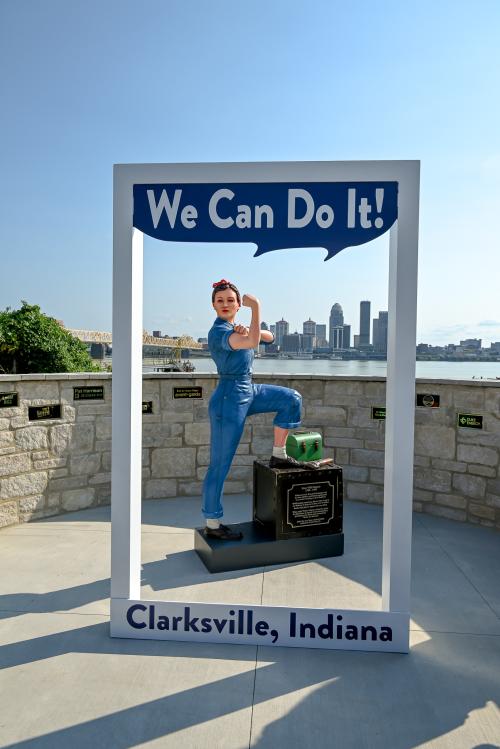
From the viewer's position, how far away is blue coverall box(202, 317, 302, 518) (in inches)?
158

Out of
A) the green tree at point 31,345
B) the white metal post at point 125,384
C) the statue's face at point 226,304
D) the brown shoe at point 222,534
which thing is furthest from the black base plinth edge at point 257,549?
the green tree at point 31,345

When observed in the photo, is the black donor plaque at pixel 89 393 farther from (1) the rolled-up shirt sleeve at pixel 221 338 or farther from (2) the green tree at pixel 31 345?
(2) the green tree at pixel 31 345

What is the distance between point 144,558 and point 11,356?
706 cm

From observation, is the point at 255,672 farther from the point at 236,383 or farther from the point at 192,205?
the point at 192,205

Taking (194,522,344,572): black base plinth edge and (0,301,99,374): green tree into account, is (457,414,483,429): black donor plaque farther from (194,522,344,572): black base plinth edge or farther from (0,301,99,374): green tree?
(0,301,99,374): green tree

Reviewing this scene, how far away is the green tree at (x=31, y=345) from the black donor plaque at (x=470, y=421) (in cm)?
778

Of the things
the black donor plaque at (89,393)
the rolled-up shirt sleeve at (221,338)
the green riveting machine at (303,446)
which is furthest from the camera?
the black donor plaque at (89,393)

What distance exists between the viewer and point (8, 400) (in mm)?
4938

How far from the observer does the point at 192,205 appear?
9.98 feet

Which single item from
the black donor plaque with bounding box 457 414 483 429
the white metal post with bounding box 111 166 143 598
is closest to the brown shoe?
the white metal post with bounding box 111 166 143 598

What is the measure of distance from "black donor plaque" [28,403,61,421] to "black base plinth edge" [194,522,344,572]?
6.53 feet

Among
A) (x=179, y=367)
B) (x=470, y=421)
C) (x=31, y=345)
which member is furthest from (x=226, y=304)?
(x=31, y=345)

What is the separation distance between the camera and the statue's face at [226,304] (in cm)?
397

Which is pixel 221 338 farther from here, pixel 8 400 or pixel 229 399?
pixel 8 400
